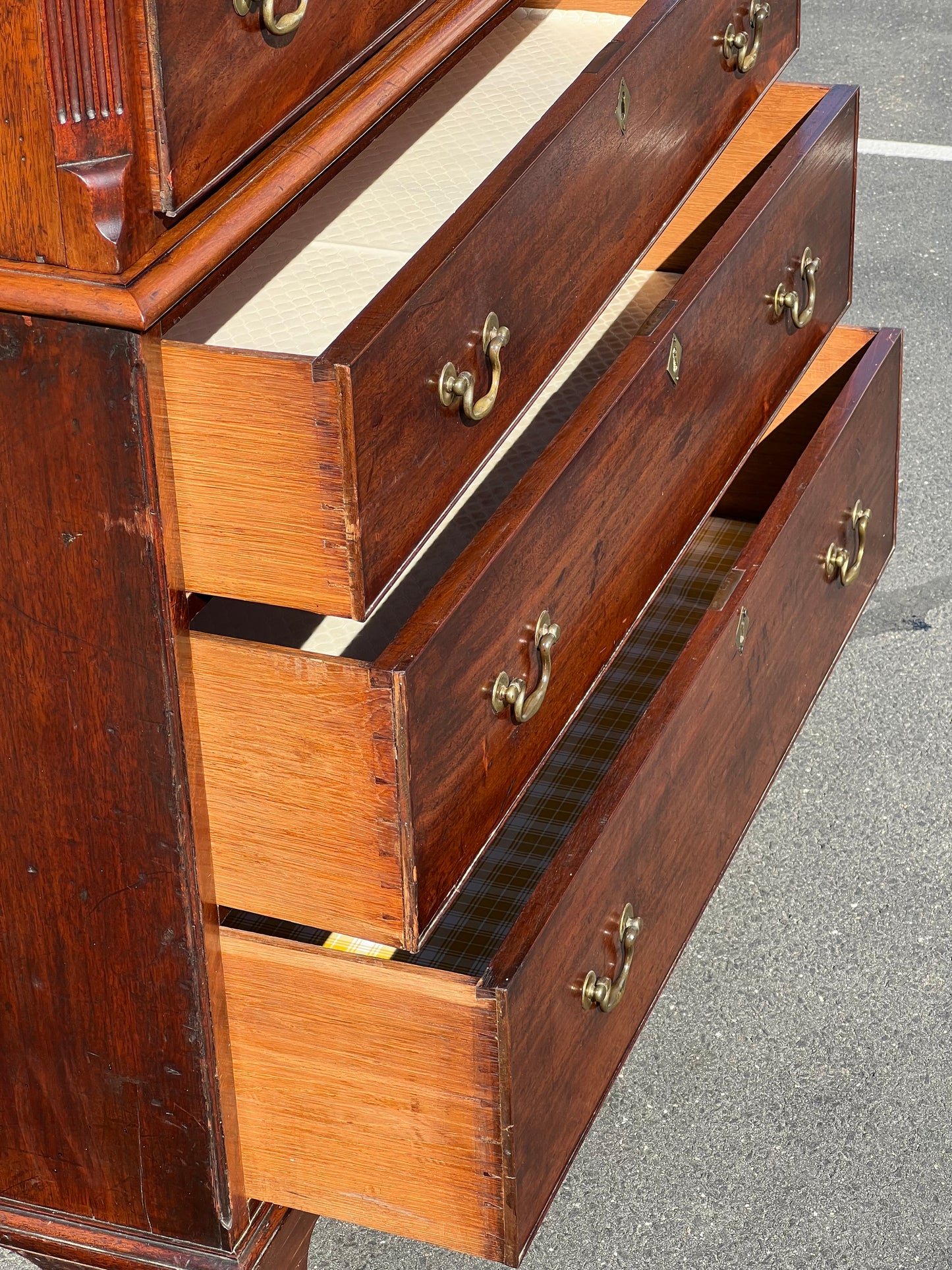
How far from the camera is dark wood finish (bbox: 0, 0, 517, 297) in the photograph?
67 centimetres

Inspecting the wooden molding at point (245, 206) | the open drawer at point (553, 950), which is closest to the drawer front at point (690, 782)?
the open drawer at point (553, 950)

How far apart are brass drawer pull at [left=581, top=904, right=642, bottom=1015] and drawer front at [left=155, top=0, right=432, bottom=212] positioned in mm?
507

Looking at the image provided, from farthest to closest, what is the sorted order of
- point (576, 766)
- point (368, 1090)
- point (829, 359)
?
point (829, 359) → point (576, 766) → point (368, 1090)

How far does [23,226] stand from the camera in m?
0.69

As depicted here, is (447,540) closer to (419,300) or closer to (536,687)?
(536,687)

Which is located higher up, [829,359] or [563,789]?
[829,359]

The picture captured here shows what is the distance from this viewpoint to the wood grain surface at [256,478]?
0.71m

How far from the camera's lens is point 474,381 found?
87cm

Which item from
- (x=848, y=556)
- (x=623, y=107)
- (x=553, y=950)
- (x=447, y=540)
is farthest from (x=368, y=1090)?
(x=848, y=556)

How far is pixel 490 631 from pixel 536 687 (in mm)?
88

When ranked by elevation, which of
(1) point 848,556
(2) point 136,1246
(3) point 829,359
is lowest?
(2) point 136,1246

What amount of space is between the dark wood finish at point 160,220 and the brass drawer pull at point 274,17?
2cm

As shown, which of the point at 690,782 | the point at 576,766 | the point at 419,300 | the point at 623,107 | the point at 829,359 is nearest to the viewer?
the point at 419,300

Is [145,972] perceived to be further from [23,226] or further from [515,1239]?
[23,226]
